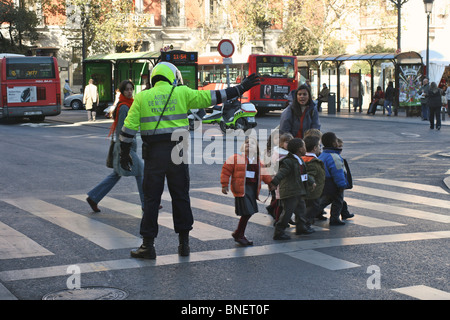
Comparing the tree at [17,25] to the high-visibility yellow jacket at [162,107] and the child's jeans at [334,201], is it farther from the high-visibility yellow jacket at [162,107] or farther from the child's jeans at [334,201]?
the high-visibility yellow jacket at [162,107]

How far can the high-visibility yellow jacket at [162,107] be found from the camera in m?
6.83

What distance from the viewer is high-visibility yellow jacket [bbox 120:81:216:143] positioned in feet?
22.4

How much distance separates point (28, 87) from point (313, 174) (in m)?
22.0

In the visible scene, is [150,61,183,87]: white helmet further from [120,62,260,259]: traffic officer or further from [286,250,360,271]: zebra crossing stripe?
[286,250,360,271]: zebra crossing stripe

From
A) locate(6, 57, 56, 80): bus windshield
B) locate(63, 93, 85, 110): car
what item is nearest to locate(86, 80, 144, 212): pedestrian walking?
locate(6, 57, 56, 80): bus windshield

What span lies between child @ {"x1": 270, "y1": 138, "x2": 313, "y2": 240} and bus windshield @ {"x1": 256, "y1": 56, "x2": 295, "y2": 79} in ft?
86.7

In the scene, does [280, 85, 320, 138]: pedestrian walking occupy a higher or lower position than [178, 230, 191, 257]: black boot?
higher

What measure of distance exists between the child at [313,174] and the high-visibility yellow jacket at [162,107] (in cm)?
191

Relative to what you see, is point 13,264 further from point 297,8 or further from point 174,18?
point 174,18

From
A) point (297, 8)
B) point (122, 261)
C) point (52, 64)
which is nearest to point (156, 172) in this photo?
point (122, 261)

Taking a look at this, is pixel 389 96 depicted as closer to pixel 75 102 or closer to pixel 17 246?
pixel 75 102

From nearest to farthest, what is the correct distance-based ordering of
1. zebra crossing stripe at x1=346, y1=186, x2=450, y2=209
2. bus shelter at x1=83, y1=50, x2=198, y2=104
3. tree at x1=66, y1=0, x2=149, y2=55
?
zebra crossing stripe at x1=346, y1=186, x2=450, y2=209 → bus shelter at x1=83, y1=50, x2=198, y2=104 → tree at x1=66, y1=0, x2=149, y2=55

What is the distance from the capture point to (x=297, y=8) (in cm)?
4847

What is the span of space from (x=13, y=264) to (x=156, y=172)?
5.04 feet
